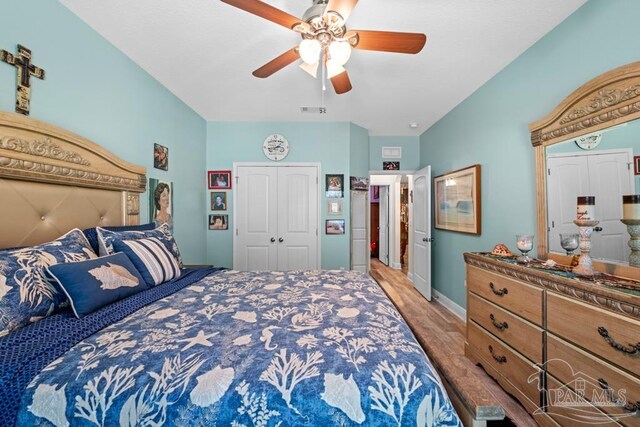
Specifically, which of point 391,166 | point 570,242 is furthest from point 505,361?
point 391,166

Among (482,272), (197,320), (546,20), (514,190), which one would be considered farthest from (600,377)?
(546,20)

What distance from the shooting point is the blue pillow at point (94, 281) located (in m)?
1.16

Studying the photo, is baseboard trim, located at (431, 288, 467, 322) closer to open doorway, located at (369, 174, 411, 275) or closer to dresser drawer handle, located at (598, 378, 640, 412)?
open doorway, located at (369, 174, 411, 275)

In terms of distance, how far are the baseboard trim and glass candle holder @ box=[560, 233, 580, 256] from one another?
1.70 meters

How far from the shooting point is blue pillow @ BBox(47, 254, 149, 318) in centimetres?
116

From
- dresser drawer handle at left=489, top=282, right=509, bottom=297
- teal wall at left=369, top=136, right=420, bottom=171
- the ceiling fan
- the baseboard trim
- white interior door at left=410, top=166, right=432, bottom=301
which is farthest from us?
teal wall at left=369, top=136, right=420, bottom=171

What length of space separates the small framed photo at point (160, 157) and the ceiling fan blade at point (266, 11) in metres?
1.90

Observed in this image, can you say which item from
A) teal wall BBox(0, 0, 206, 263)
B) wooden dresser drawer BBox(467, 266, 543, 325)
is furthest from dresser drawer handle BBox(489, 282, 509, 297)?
teal wall BBox(0, 0, 206, 263)

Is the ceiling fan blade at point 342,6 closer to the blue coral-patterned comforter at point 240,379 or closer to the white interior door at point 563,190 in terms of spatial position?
the blue coral-patterned comforter at point 240,379

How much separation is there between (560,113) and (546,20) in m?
0.68

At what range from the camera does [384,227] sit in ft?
21.0

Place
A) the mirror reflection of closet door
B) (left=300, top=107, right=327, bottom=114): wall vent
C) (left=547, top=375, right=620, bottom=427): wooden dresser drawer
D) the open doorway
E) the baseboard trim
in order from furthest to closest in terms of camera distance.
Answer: the open doorway < (left=300, top=107, right=327, bottom=114): wall vent < the baseboard trim < the mirror reflection of closet door < (left=547, top=375, right=620, bottom=427): wooden dresser drawer

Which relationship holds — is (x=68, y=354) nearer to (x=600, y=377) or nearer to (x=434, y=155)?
(x=600, y=377)

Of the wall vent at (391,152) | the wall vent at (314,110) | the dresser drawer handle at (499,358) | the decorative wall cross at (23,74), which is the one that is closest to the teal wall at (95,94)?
the decorative wall cross at (23,74)
